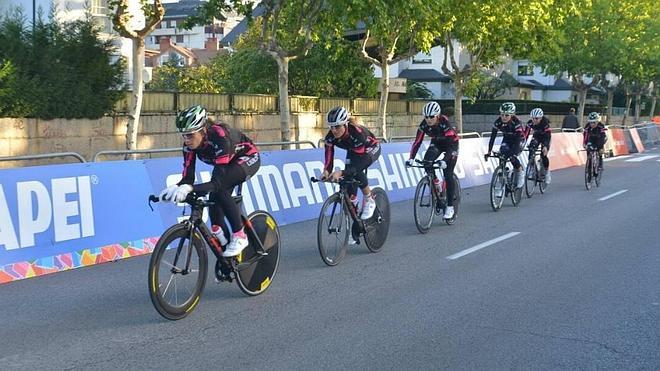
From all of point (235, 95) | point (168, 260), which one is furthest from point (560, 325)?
point (235, 95)

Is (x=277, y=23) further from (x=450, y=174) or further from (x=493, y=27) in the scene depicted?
(x=493, y=27)

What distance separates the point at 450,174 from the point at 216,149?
18.9 feet

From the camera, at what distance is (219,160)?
6512mm

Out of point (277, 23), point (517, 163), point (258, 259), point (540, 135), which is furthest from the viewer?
point (277, 23)

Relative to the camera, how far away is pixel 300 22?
19.5 m

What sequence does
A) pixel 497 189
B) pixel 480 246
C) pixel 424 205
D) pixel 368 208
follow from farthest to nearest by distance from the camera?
pixel 497 189, pixel 424 205, pixel 480 246, pixel 368 208

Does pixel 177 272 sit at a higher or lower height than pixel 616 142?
lower

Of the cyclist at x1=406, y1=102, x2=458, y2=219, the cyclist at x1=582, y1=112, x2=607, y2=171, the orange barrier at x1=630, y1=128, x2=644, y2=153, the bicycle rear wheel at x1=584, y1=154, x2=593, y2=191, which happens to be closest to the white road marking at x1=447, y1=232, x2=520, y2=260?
the cyclist at x1=406, y1=102, x2=458, y2=219

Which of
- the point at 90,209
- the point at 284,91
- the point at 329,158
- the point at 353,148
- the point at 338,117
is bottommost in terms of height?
the point at 90,209

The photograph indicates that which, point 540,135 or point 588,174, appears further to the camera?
point 588,174

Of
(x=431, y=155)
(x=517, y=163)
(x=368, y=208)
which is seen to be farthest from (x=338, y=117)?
(x=517, y=163)

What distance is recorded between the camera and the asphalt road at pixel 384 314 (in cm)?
541

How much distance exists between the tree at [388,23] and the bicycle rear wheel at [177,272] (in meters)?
11.8

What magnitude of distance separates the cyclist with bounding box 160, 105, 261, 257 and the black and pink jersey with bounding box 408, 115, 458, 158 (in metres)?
4.86
